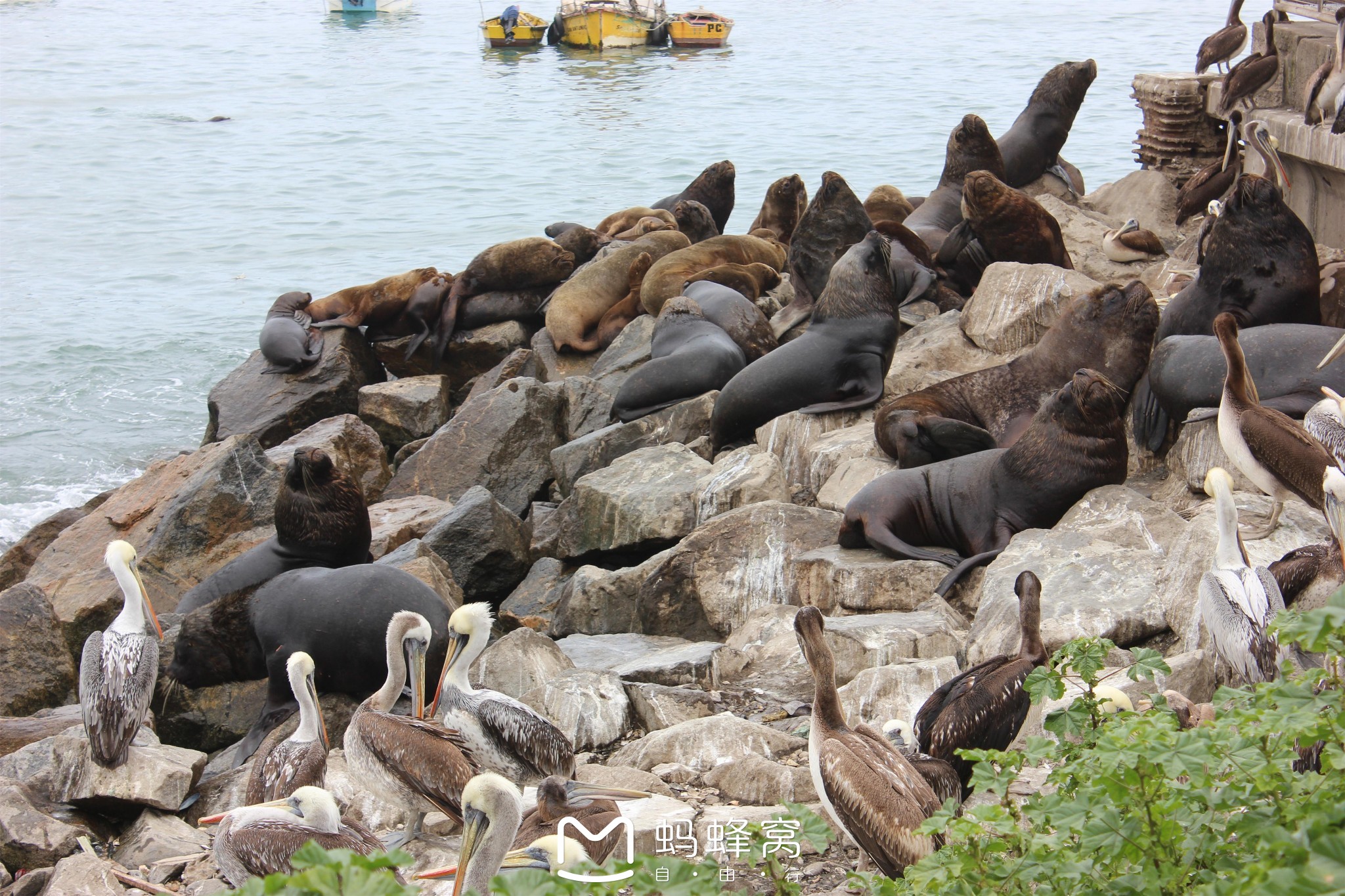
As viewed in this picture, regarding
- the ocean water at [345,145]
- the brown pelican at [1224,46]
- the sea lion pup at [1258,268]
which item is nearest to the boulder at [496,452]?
the sea lion pup at [1258,268]

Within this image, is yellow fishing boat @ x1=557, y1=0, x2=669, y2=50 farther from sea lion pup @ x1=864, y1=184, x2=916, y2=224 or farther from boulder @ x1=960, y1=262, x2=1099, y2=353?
boulder @ x1=960, y1=262, x2=1099, y2=353

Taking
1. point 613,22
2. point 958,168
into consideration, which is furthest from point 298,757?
point 613,22

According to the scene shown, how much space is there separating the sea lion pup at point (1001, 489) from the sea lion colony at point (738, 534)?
0.05ft

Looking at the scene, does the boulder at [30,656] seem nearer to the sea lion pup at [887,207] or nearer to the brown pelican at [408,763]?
the brown pelican at [408,763]

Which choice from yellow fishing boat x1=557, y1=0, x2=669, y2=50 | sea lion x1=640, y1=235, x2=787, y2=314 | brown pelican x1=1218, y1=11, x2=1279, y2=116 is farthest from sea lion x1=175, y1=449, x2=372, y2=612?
yellow fishing boat x1=557, y1=0, x2=669, y2=50

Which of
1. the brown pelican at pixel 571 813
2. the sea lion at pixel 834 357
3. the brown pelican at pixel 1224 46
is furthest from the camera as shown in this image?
the brown pelican at pixel 1224 46

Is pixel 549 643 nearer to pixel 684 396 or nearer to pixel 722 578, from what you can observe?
pixel 722 578

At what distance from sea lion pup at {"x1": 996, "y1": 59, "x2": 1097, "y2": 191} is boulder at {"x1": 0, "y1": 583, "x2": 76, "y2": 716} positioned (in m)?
9.43

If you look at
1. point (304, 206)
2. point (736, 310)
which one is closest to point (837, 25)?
point (304, 206)

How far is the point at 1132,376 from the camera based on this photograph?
6.67 m

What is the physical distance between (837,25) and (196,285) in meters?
35.8

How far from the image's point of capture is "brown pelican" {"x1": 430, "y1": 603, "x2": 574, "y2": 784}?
13.5ft

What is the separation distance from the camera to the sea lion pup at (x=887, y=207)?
1277 centimetres

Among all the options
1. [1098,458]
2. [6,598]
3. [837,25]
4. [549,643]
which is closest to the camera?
[549,643]
